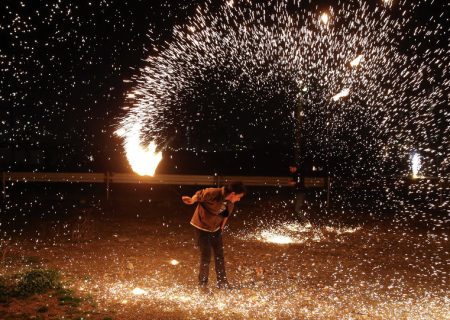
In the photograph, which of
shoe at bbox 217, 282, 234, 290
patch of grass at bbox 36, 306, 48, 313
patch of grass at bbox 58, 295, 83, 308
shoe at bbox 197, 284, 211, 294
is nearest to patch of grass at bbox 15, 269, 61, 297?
patch of grass at bbox 58, 295, 83, 308

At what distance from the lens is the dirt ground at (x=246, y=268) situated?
5.25 meters

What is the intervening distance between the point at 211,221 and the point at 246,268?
5.47 feet

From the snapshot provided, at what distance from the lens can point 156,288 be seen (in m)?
6.07

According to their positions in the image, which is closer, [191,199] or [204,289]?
[204,289]

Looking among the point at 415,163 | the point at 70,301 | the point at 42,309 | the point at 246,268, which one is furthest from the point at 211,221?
the point at 415,163

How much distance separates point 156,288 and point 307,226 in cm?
693

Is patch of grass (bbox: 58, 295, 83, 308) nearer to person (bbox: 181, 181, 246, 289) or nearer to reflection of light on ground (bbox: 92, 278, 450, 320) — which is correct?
reflection of light on ground (bbox: 92, 278, 450, 320)

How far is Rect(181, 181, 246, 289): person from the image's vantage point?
6.07 m

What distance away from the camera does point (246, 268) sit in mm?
7383

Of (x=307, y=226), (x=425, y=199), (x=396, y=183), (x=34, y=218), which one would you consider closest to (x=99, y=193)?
(x=34, y=218)

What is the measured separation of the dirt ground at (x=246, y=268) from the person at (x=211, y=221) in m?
0.26

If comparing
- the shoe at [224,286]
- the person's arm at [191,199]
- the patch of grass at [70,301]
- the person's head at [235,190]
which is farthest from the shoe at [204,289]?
the patch of grass at [70,301]

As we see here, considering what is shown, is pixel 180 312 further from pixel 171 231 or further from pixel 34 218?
pixel 34 218

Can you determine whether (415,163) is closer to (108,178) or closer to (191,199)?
(108,178)
